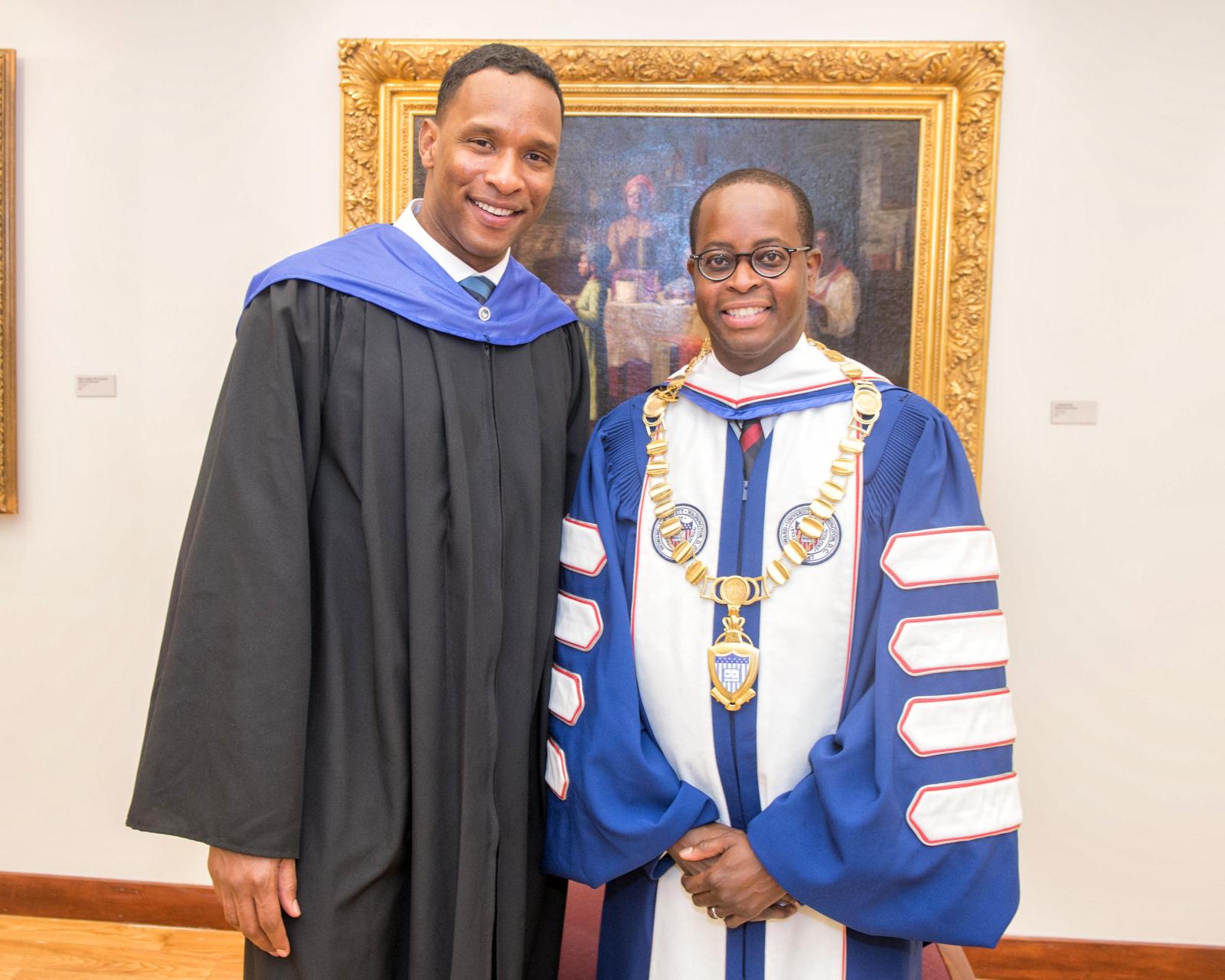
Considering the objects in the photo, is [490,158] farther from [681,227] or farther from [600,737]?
[681,227]

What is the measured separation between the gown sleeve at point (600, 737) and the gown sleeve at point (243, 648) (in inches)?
21.3

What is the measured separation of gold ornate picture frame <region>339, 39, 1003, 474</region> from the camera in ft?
9.89

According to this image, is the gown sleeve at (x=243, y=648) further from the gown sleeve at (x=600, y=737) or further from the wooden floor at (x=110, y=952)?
the wooden floor at (x=110, y=952)

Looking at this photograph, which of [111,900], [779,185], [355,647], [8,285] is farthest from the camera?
[111,900]

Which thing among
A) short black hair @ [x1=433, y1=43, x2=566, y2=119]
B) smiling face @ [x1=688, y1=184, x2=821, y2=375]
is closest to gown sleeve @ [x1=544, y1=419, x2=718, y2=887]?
smiling face @ [x1=688, y1=184, x2=821, y2=375]

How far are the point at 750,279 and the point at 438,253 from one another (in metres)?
0.65

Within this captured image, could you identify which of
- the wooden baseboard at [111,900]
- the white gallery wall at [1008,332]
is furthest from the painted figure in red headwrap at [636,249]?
the wooden baseboard at [111,900]

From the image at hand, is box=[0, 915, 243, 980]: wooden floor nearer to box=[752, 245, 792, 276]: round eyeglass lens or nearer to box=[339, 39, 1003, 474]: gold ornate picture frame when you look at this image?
box=[339, 39, 1003, 474]: gold ornate picture frame

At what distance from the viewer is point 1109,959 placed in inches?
129

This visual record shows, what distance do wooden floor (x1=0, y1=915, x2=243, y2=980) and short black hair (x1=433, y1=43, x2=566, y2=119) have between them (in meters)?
3.09

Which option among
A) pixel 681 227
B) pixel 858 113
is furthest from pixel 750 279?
pixel 858 113

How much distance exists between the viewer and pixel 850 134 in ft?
10.1

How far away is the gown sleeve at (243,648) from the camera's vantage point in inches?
63.3

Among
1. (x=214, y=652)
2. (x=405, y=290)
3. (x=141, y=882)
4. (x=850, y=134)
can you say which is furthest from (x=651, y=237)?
(x=141, y=882)
